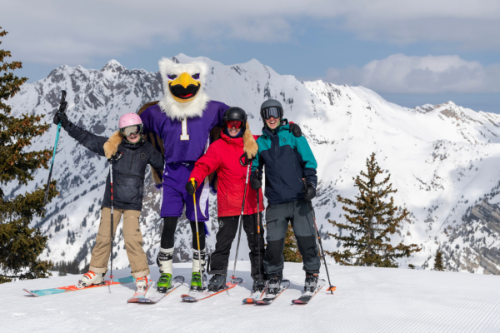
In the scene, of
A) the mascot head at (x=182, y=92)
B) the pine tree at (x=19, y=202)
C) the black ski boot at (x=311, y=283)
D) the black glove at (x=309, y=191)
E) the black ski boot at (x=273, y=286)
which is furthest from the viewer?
the pine tree at (x=19, y=202)

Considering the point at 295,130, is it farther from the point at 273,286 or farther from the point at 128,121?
the point at 128,121

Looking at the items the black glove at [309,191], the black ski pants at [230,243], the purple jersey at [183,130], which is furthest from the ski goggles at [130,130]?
the black glove at [309,191]

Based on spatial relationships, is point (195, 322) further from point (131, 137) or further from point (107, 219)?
point (131, 137)

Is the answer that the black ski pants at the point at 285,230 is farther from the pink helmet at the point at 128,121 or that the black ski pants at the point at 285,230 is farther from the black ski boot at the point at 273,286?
the pink helmet at the point at 128,121

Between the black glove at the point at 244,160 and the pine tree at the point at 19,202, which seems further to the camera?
the pine tree at the point at 19,202

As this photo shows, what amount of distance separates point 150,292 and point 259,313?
184cm

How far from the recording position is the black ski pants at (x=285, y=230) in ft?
19.1

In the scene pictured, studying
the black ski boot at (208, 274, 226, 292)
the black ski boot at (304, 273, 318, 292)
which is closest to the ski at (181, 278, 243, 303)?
the black ski boot at (208, 274, 226, 292)

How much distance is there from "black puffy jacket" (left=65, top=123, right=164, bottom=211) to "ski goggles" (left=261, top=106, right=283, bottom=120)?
1730 millimetres

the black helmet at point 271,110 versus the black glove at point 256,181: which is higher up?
the black helmet at point 271,110

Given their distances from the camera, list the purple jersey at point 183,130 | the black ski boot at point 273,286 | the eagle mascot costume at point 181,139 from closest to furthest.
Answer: the black ski boot at point 273,286
the eagle mascot costume at point 181,139
the purple jersey at point 183,130

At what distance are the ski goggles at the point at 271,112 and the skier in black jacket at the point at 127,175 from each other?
171 centimetres

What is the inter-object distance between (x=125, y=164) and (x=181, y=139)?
2.88 feet

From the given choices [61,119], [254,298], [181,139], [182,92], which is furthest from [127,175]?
[254,298]
